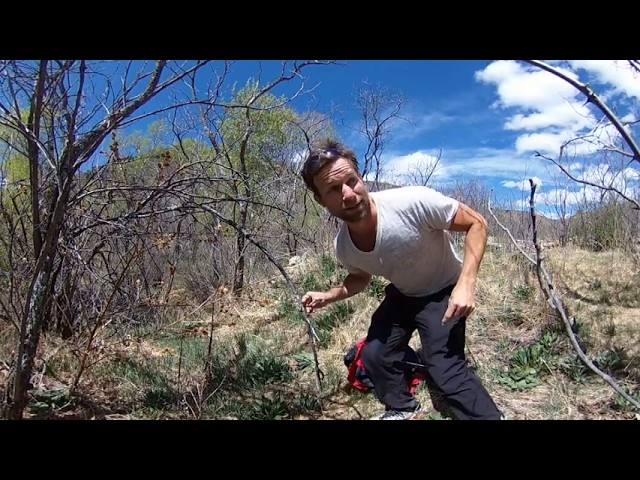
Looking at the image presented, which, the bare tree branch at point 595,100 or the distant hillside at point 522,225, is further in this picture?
the distant hillside at point 522,225

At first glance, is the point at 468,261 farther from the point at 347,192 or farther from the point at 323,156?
the point at 323,156

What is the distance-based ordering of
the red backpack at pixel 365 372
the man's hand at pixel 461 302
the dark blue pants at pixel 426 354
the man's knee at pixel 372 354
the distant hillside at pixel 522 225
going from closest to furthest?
the man's hand at pixel 461 302 → the dark blue pants at pixel 426 354 → the man's knee at pixel 372 354 → the red backpack at pixel 365 372 → the distant hillside at pixel 522 225

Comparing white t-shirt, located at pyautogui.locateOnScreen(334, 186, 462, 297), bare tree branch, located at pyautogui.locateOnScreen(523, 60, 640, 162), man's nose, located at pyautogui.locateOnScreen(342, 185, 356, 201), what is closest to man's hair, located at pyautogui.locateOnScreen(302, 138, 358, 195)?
man's nose, located at pyautogui.locateOnScreen(342, 185, 356, 201)

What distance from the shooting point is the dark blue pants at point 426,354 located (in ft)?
8.00

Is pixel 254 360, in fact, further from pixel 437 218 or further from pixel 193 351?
pixel 437 218

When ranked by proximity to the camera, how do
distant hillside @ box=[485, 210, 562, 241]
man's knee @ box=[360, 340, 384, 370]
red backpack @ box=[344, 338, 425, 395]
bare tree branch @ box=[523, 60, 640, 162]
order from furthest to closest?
distant hillside @ box=[485, 210, 562, 241], red backpack @ box=[344, 338, 425, 395], man's knee @ box=[360, 340, 384, 370], bare tree branch @ box=[523, 60, 640, 162]

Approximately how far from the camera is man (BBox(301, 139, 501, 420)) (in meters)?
2.46

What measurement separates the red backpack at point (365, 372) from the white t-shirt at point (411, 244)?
1.44 ft

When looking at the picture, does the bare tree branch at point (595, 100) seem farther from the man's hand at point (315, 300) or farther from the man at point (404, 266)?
the man's hand at point (315, 300)

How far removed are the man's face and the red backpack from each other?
0.93m

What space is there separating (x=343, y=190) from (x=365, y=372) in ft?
3.78

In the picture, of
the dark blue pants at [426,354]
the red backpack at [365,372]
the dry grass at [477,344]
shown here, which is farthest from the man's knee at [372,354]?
the dry grass at [477,344]

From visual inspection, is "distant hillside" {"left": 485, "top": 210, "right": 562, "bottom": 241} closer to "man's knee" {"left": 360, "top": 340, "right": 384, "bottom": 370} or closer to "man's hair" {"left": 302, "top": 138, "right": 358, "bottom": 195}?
"man's knee" {"left": 360, "top": 340, "right": 384, "bottom": 370}

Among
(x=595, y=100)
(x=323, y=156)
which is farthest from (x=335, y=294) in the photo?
(x=595, y=100)
